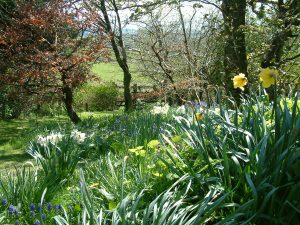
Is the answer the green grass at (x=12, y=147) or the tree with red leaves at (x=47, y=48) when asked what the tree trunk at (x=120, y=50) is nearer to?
the tree with red leaves at (x=47, y=48)

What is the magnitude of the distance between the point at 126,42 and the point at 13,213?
11553 mm

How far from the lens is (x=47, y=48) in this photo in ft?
29.8

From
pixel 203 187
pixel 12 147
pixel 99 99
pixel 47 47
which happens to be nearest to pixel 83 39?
pixel 47 47

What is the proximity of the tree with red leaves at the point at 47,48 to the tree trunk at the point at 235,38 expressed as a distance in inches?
122

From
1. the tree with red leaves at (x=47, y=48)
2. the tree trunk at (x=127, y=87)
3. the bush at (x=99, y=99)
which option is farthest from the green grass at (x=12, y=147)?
the bush at (x=99, y=99)

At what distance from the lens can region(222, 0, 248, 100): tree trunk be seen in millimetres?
7039

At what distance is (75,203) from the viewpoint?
8.57ft

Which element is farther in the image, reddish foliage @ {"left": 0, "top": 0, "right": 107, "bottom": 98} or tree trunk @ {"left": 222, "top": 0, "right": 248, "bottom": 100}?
reddish foliage @ {"left": 0, "top": 0, "right": 107, "bottom": 98}

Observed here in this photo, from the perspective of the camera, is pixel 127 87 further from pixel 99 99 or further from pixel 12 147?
pixel 99 99

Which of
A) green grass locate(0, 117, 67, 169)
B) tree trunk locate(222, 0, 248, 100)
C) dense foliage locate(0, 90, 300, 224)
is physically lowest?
green grass locate(0, 117, 67, 169)

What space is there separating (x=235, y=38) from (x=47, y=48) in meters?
4.40

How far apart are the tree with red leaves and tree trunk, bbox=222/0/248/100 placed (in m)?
3.09

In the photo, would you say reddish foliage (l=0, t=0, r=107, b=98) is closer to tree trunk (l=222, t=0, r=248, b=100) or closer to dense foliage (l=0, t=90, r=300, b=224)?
tree trunk (l=222, t=0, r=248, b=100)

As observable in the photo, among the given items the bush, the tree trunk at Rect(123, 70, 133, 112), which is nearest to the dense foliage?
the tree trunk at Rect(123, 70, 133, 112)
